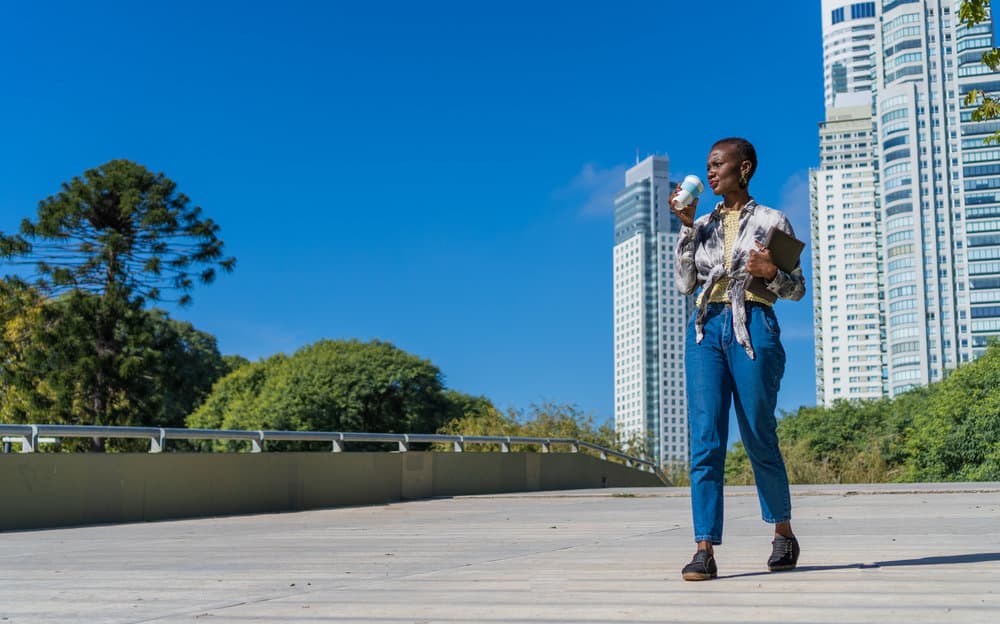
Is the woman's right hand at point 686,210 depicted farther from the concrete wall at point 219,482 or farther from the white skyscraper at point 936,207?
the white skyscraper at point 936,207

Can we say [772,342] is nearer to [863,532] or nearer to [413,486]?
[863,532]

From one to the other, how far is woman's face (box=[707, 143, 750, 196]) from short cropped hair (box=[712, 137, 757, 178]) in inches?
0.6

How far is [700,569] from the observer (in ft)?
14.7

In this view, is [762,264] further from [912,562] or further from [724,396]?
[912,562]

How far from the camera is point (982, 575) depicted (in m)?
4.43

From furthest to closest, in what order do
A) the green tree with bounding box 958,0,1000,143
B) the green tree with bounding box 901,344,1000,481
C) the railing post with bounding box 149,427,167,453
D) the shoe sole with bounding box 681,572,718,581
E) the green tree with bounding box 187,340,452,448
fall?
1. the green tree with bounding box 187,340,452,448
2. the green tree with bounding box 901,344,1000,481
3. the railing post with bounding box 149,427,167,453
4. the green tree with bounding box 958,0,1000,143
5. the shoe sole with bounding box 681,572,718,581

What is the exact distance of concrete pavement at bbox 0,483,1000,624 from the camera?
12.3ft

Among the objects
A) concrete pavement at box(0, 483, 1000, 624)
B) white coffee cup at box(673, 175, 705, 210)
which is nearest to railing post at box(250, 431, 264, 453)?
concrete pavement at box(0, 483, 1000, 624)

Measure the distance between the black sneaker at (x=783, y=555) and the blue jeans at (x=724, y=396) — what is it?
0.11 metres

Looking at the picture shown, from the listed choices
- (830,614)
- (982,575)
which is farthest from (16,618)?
(982,575)

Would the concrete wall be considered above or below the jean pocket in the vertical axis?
below

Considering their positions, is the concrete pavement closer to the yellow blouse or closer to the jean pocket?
the jean pocket

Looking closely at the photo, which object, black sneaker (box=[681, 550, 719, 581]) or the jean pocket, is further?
the jean pocket

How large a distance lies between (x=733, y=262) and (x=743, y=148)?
23.0 inches
